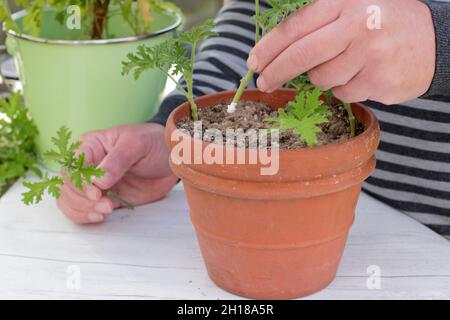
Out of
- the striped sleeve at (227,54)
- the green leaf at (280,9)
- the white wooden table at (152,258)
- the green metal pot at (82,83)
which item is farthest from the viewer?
the striped sleeve at (227,54)

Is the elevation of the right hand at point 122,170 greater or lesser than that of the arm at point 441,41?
lesser

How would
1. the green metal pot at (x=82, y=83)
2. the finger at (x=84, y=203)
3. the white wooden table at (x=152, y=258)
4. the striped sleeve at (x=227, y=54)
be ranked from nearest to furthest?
the white wooden table at (x=152, y=258) → the finger at (x=84, y=203) → the green metal pot at (x=82, y=83) → the striped sleeve at (x=227, y=54)

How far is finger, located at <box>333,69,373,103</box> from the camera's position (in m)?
0.67

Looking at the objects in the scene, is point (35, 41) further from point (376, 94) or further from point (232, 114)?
point (376, 94)

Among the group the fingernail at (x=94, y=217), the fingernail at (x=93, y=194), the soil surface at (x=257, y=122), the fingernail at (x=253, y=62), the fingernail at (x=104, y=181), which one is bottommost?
the fingernail at (x=94, y=217)

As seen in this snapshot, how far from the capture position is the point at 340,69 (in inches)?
25.8

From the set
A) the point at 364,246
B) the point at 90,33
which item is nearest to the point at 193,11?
the point at 90,33

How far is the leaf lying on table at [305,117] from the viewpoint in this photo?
2.09 ft

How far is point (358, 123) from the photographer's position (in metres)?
0.76

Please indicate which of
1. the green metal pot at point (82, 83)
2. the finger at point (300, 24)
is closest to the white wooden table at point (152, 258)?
the green metal pot at point (82, 83)

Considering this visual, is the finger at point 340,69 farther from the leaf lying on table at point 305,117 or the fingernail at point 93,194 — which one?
the fingernail at point 93,194

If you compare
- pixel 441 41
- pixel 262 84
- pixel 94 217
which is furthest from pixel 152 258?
pixel 441 41

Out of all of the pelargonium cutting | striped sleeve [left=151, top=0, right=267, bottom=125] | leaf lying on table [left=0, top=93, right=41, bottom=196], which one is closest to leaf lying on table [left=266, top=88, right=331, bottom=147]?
the pelargonium cutting

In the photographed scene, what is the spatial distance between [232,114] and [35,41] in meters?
0.41
